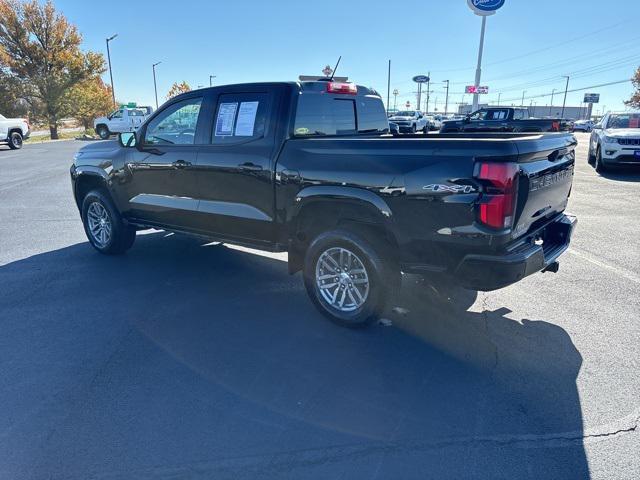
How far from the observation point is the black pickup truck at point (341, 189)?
10.5 feet

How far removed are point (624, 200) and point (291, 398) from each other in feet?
30.0

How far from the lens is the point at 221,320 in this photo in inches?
165

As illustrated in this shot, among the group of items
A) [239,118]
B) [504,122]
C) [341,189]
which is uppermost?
[239,118]

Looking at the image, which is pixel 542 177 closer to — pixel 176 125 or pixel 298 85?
pixel 298 85

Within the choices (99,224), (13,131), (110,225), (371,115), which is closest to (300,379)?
(371,115)

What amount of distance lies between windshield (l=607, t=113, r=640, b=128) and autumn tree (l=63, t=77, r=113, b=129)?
1357 inches

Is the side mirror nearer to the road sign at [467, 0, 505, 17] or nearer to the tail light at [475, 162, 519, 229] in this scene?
the tail light at [475, 162, 519, 229]

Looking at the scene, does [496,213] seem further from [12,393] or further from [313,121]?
[12,393]

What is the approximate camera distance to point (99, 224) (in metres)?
6.14

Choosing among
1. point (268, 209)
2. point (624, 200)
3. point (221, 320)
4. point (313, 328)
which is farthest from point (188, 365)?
point (624, 200)

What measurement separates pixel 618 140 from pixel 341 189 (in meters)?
11.7

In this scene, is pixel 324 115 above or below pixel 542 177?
above

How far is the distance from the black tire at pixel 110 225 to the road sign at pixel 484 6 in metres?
28.4

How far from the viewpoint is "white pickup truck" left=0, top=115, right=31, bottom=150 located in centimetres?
2217
